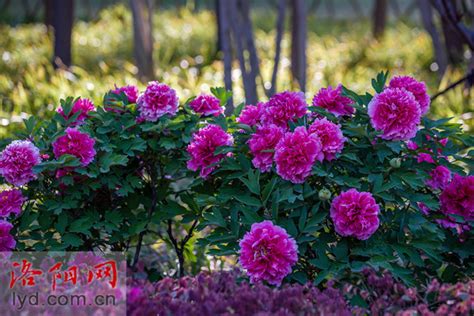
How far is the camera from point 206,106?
329cm

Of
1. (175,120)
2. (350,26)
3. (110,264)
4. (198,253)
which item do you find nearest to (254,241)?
(110,264)

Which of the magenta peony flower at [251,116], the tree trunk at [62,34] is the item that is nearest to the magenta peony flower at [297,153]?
the magenta peony flower at [251,116]

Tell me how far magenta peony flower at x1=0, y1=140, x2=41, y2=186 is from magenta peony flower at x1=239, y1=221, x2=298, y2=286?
0.93 metres

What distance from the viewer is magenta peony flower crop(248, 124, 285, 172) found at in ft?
9.34

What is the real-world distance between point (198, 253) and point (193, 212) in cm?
98

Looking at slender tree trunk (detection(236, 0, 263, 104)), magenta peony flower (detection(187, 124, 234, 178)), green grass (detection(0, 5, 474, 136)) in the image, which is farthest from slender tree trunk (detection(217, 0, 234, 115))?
magenta peony flower (detection(187, 124, 234, 178))

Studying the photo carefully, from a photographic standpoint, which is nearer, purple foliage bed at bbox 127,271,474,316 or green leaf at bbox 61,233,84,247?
purple foliage bed at bbox 127,271,474,316

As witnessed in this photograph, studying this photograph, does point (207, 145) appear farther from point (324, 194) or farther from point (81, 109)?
point (81, 109)

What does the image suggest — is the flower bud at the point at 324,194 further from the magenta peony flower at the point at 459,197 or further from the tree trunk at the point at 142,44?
the tree trunk at the point at 142,44

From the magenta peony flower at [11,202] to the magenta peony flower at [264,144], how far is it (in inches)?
38.7

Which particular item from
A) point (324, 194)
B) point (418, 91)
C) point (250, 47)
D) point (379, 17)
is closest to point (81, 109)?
point (324, 194)

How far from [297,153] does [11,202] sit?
3.95 ft

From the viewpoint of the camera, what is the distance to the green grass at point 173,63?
6535 mm

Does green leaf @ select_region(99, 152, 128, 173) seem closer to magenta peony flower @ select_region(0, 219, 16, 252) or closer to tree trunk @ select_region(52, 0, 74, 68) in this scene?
magenta peony flower @ select_region(0, 219, 16, 252)
